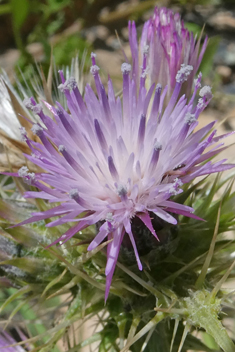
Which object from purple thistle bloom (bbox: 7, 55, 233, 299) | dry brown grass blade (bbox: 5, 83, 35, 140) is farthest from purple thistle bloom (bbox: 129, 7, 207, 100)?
dry brown grass blade (bbox: 5, 83, 35, 140)

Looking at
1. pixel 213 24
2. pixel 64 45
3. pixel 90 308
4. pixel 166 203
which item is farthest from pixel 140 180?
pixel 213 24

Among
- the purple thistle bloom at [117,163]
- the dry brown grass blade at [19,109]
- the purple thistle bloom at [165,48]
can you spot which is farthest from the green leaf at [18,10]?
the purple thistle bloom at [117,163]

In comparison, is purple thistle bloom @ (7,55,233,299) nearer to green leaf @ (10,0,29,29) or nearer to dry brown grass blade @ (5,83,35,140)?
Result: dry brown grass blade @ (5,83,35,140)

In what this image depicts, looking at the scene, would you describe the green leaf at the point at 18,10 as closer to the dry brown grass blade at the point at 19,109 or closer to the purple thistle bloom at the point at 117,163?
the dry brown grass blade at the point at 19,109

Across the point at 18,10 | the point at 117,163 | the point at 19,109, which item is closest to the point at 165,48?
the point at 117,163

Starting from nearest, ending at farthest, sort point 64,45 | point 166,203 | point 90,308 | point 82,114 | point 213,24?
point 166,203
point 82,114
point 90,308
point 64,45
point 213,24

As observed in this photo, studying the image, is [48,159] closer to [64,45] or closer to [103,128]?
[103,128]
